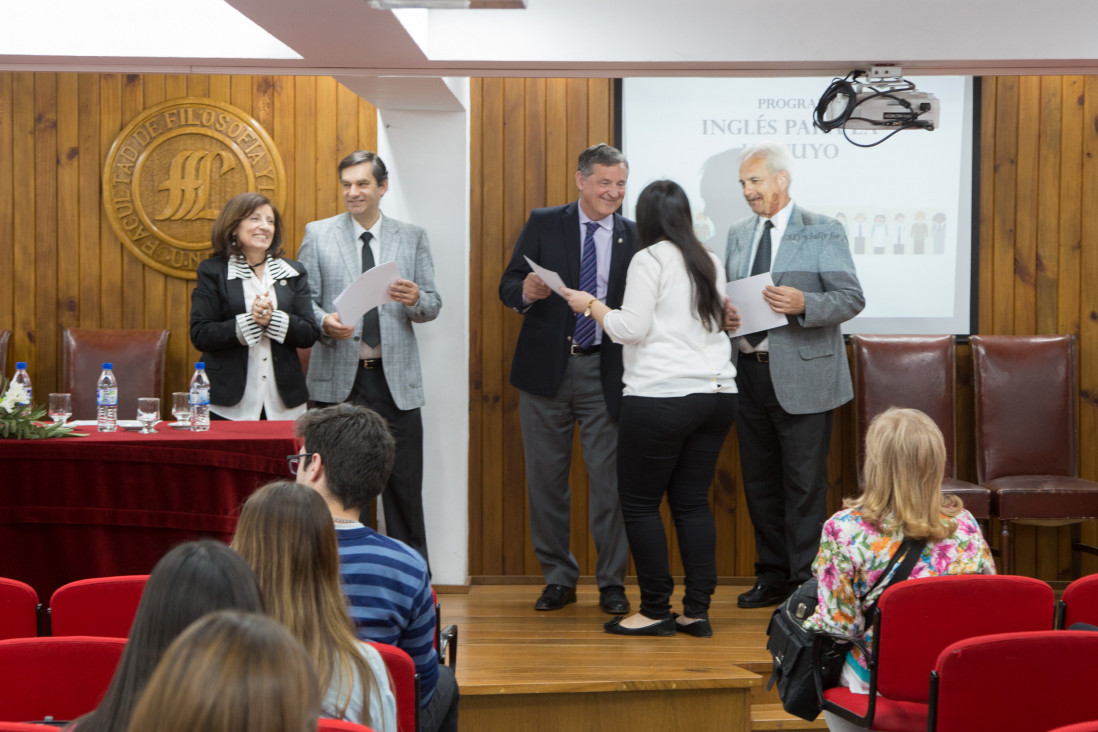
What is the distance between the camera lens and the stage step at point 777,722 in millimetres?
3520

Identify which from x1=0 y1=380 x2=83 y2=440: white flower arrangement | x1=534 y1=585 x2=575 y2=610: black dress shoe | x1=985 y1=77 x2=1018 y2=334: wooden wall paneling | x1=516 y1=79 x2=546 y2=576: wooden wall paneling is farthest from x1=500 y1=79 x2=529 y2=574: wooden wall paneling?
x1=985 y1=77 x2=1018 y2=334: wooden wall paneling

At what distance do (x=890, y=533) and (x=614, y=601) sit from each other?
6.06 ft

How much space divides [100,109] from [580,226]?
8.13 feet

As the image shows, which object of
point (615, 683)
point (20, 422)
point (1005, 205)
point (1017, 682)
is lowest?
point (615, 683)

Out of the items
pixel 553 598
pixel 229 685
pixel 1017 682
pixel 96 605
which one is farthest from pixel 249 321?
pixel 229 685

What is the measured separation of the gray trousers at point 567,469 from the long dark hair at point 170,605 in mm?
3053

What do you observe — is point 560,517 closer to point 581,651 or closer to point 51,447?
point 581,651

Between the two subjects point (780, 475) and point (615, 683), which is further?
point (780, 475)

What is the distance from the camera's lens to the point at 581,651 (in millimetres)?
3738

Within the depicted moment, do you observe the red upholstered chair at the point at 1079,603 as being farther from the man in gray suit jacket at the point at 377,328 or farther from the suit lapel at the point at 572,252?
the man in gray suit jacket at the point at 377,328

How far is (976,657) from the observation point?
1959 millimetres

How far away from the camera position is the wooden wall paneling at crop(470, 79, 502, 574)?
4941 mm

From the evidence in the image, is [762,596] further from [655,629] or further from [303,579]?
[303,579]

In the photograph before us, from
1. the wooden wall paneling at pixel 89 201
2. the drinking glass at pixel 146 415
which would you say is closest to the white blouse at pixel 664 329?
the drinking glass at pixel 146 415
